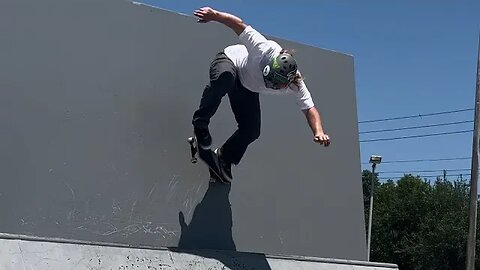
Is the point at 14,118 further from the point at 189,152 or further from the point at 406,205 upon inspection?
the point at 406,205

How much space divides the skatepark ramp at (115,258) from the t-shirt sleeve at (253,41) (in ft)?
4.71

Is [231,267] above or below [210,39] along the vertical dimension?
below

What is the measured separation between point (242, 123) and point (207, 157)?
1.22 ft

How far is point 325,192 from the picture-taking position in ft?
21.3

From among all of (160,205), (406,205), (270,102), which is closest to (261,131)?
(270,102)

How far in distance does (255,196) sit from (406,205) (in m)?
35.5

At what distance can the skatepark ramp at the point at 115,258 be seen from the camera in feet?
13.0

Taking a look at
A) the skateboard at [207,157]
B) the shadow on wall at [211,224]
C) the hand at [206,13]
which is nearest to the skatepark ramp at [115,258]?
the shadow on wall at [211,224]

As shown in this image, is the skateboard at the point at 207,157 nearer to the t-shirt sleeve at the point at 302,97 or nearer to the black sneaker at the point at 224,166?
the black sneaker at the point at 224,166

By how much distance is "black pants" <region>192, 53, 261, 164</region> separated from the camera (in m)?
5.24

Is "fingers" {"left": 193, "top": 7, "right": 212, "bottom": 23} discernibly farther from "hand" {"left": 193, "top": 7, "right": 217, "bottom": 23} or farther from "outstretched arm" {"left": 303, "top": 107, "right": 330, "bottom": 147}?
"outstretched arm" {"left": 303, "top": 107, "right": 330, "bottom": 147}

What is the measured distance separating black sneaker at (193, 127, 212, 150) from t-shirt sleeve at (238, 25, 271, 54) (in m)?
0.71

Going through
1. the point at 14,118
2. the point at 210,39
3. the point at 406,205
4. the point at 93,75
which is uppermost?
the point at 210,39

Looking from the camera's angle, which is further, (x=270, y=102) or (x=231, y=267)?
(x=270, y=102)
